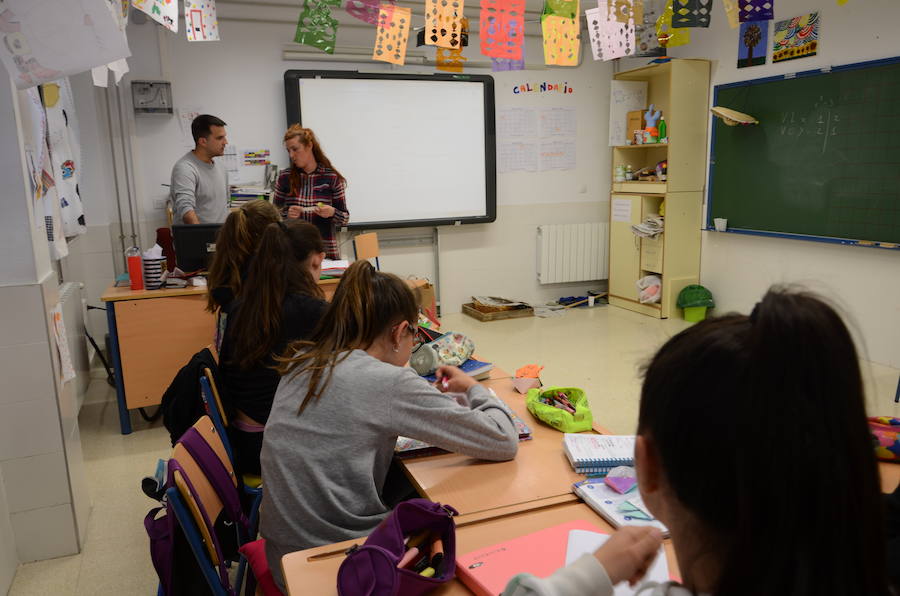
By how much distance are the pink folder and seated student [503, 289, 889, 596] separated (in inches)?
20.0

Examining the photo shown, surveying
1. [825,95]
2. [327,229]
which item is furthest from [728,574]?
[825,95]

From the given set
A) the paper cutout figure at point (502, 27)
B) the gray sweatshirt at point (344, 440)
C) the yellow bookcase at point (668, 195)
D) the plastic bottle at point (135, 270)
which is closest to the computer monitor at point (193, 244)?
the plastic bottle at point (135, 270)

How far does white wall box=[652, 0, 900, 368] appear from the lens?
4121 millimetres

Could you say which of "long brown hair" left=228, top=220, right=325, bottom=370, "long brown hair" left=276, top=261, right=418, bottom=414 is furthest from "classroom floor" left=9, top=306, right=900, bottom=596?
"long brown hair" left=228, top=220, right=325, bottom=370

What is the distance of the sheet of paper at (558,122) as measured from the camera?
604 cm

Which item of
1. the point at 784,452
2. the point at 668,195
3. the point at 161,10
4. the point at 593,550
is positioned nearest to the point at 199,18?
the point at 161,10

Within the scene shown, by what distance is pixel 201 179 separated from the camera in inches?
172

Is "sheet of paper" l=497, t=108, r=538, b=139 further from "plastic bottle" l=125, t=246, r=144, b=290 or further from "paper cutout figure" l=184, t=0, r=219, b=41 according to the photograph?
"plastic bottle" l=125, t=246, r=144, b=290

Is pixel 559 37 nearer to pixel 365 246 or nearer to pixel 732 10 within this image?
pixel 732 10

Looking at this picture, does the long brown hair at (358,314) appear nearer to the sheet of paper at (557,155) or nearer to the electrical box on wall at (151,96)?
the electrical box on wall at (151,96)

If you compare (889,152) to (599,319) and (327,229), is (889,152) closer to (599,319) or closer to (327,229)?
(599,319)

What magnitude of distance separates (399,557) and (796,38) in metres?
4.91

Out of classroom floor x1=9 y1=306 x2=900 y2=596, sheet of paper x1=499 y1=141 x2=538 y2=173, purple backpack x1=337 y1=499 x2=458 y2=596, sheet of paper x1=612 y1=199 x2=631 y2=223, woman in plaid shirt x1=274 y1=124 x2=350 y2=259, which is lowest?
classroom floor x1=9 y1=306 x2=900 y2=596

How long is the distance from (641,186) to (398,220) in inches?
86.4
